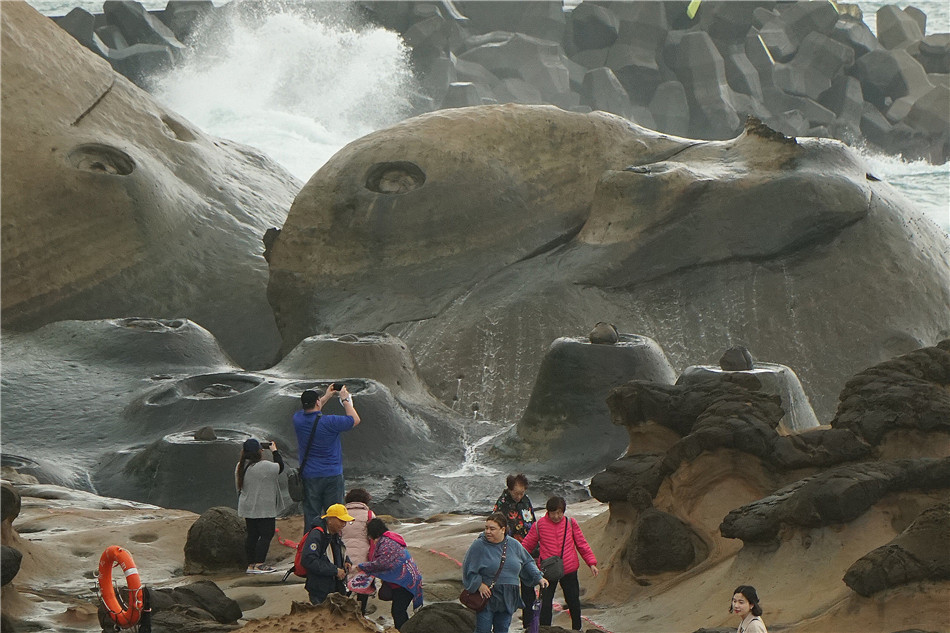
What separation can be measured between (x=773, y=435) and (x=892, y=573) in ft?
6.39

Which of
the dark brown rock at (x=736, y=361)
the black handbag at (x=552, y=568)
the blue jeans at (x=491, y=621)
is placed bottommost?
the blue jeans at (x=491, y=621)

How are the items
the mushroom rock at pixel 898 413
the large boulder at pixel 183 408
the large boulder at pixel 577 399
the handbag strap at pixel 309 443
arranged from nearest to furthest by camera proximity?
the mushroom rock at pixel 898 413 < the handbag strap at pixel 309 443 < the large boulder at pixel 183 408 < the large boulder at pixel 577 399

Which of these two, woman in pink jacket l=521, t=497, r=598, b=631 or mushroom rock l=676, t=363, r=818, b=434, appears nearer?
woman in pink jacket l=521, t=497, r=598, b=631

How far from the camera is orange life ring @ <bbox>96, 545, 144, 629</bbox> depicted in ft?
17.0

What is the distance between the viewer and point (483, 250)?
13.4m

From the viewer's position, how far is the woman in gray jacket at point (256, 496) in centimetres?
711

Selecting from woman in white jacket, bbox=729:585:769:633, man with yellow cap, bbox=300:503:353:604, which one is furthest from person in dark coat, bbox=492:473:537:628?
woman in white jacket, bbox=729:585:769:633

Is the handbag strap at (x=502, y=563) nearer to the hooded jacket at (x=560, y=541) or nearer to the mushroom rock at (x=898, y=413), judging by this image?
the hooded jacket at (x=560, y=541)

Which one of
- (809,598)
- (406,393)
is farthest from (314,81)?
(809,598)

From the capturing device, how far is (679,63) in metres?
37.6

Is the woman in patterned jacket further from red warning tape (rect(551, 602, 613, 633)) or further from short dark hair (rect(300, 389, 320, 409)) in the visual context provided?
short dark hair (rect(300, 389, 320, 409))

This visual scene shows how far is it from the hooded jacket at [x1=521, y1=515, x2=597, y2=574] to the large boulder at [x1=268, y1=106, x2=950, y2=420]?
6.00 m

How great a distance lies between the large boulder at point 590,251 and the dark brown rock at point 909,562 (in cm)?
721

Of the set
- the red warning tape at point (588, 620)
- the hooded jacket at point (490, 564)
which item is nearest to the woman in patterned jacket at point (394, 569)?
the hooded jacket at point (490, 564)
